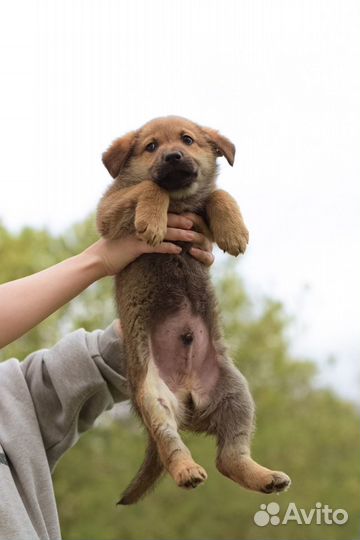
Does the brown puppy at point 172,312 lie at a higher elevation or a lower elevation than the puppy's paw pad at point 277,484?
higher

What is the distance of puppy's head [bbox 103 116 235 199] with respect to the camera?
4.95m

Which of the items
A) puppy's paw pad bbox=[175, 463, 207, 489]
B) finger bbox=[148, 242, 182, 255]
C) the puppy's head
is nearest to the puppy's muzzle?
the puppy's head

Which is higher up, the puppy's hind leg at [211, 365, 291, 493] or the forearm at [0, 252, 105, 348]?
the forearm at [0, 252, 105, 348]

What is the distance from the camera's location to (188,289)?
4.85 meters

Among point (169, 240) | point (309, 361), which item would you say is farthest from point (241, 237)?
point (309, 361)

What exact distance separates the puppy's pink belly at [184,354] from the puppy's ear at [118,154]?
3.36ft

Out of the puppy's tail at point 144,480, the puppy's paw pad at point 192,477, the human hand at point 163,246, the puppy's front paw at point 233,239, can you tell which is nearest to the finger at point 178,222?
the human hand at point 163,246

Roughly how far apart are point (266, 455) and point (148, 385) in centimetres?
2277

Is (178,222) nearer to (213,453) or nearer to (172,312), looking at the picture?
(172,312)

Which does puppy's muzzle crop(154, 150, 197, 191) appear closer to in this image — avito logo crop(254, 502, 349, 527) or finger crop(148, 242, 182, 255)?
finger crop(148, 242, 182, 255)

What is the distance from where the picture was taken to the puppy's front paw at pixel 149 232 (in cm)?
445

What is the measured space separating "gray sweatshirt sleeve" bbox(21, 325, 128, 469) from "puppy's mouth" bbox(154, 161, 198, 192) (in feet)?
3.81

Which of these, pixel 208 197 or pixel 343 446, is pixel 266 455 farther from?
pixel 208 197

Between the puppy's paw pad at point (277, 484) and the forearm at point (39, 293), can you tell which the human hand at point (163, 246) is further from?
the puppy's paw pad at point (277, 484)
